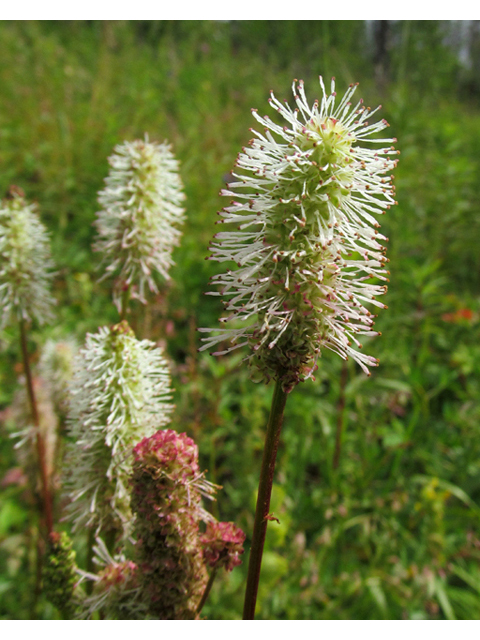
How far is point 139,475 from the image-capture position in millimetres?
947

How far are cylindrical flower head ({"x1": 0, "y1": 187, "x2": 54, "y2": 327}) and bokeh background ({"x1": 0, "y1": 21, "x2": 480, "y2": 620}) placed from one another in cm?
10

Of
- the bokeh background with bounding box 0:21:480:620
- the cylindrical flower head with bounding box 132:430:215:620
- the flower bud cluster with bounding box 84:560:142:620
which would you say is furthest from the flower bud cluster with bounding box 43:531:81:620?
the bokeh background with bounding box 0:21:480:620

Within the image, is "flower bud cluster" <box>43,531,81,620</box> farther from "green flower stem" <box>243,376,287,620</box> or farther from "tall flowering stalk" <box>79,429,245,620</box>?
"green flower stem" <box>243,376,287,620</box>

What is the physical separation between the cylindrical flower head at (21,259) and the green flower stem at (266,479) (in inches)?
40.0

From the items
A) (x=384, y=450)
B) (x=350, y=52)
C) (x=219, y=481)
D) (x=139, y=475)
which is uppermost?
(x=350, y=52)

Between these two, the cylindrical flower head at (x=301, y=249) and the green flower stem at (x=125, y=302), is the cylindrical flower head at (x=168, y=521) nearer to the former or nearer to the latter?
the cylindrical flower head at (x=301, y=249)

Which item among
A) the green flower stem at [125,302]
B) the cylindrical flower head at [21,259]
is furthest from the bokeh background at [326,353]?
the green flower stem at [125,302]

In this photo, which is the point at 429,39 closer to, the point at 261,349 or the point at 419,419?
the point at 419,419

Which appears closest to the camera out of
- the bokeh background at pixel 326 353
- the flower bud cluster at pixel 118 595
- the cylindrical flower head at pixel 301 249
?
the cylindrical flower head at pixel 301 249

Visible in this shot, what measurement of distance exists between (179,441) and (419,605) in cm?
174

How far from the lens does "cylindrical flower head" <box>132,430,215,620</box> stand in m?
0.94

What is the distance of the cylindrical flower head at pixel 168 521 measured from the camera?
37.1 inches

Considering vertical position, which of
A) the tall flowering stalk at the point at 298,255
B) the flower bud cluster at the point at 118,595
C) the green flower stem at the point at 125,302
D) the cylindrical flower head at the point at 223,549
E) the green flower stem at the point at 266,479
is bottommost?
the flower bud cluster at the point at 118,595

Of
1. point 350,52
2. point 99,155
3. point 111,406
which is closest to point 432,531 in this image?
point 111,406
